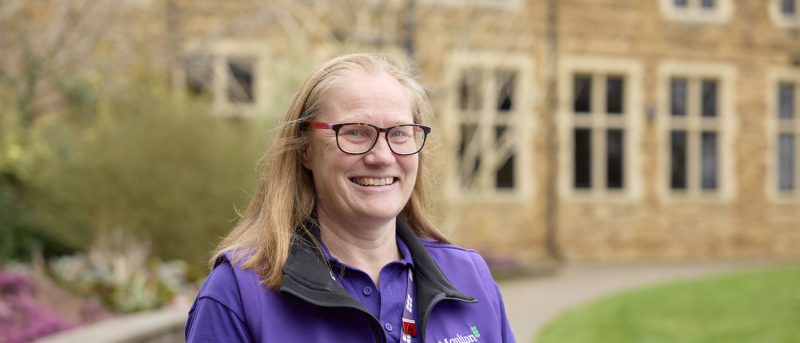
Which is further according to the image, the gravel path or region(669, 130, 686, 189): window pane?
region(669, 130, 686, 189): window pane

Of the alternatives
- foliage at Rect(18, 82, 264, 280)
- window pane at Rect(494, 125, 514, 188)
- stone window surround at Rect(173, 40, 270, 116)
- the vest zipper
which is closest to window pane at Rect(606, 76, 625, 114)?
window pane at Rect(494, 125, 514, 188)

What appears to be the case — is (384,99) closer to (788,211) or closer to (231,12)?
(231,12)

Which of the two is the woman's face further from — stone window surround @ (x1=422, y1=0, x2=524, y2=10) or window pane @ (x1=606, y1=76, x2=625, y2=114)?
window pane @ (x1=606, y1=76, x2=625, y2=114)

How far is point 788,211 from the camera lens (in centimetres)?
1955

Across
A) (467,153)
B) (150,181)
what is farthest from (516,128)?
(150,181)

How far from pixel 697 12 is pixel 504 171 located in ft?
17.1

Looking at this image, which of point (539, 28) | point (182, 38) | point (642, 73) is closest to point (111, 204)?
point (182, 38)

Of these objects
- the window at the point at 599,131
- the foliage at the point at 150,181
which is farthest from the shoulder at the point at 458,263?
the window at the point at 599,131

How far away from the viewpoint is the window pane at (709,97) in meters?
19.0

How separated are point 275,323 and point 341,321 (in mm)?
133

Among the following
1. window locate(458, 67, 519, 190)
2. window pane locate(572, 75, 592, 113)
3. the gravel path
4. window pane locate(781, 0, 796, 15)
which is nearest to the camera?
the gravel path

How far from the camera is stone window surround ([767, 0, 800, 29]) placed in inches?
770

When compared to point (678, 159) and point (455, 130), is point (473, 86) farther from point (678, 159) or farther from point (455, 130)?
point (678, 159)

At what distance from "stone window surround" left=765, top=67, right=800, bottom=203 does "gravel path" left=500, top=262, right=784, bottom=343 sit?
85.9 inches
